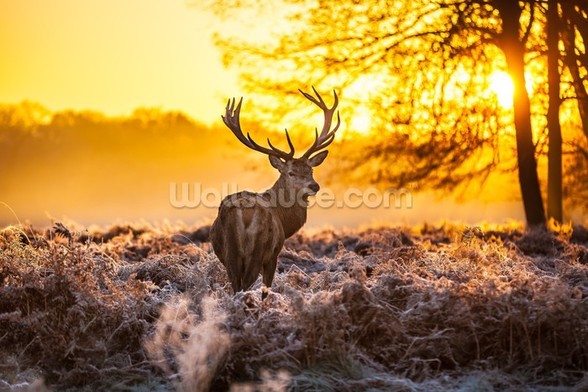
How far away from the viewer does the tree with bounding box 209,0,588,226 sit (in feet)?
58.0

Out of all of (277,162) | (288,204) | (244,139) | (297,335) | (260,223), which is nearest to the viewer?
(297,335)

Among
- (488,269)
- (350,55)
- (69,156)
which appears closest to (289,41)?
(350,55)

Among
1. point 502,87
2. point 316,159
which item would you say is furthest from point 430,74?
point 316,159

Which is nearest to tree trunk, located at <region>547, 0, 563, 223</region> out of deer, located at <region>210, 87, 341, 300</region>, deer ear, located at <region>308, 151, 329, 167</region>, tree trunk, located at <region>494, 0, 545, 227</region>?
tree trunk, located at <region>494, 0, 545, 227</region>

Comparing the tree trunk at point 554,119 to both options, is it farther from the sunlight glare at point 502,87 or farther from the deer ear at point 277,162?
the deer ear at point 277,162

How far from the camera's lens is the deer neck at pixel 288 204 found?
979 cm

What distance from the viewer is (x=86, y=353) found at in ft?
23.7

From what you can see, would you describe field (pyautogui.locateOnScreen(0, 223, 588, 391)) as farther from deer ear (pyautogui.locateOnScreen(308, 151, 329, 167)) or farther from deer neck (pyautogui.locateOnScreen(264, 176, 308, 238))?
deer ear (pyautogui.locateOnScreen(308, 151, 329, 167))

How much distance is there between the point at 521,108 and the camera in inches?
712

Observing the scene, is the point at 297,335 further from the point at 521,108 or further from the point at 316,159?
the point at 521,108

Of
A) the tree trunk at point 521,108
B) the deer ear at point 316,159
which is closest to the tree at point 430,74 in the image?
the tree trunk at point 521,108

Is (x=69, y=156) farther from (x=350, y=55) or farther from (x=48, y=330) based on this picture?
(x=48, y=330)

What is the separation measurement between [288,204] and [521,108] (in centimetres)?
977

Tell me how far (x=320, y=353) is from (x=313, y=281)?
2.23 metres
